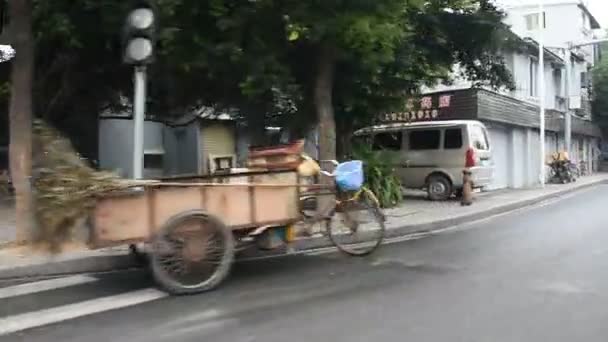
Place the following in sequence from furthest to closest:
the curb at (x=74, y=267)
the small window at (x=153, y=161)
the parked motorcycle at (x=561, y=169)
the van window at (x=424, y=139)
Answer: the parked motorcycle at (x=561, y=169) < the small window at (x=153, y=161) < the van window at (x=424, y=139) < the curb at (x=74, y=267)

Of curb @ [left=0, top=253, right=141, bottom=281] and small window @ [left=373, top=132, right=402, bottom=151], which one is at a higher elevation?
small window @ [left=373, top=132, right=402, bottom=151]

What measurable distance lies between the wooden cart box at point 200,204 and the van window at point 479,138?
11695mm

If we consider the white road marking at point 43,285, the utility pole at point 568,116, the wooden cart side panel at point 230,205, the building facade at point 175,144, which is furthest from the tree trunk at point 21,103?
the utility pole at point 568,116

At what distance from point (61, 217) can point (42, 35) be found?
4921mm

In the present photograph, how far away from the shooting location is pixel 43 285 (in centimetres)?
742

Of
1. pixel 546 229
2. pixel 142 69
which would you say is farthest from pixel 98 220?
pixel 546 229

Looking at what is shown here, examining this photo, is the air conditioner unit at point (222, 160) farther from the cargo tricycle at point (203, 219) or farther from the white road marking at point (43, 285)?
the white road marking at point (43, 285)

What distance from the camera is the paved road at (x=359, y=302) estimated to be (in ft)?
18.0

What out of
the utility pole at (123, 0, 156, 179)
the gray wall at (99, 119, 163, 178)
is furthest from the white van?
the utility pole at (123, 0, 156, 179)

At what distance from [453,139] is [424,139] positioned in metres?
0.93

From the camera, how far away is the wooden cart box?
6539 mm

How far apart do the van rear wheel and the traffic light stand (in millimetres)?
12737

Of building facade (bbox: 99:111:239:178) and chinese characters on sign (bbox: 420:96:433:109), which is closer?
building facade (bbox: 99:111:239:178)

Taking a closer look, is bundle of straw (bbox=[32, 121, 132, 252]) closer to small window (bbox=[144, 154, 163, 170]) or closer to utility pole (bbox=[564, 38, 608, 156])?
small window (bbox=[144, 154, 163, 170])
